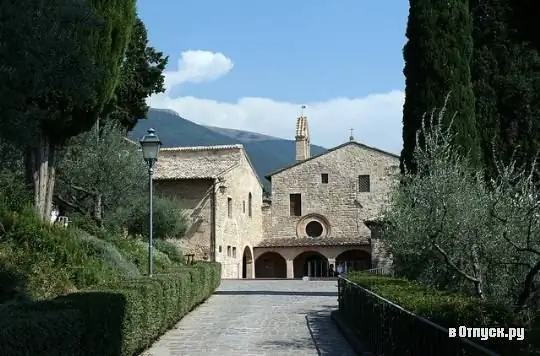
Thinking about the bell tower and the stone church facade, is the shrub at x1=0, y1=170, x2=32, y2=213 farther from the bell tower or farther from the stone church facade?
the bell tower

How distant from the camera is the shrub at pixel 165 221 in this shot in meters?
25.8

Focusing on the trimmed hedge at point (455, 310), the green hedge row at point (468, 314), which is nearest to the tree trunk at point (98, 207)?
the trimmed hedge at point (455, 310)

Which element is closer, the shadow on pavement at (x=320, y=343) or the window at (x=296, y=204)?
the shadow on pavement at (x=320, y=343)

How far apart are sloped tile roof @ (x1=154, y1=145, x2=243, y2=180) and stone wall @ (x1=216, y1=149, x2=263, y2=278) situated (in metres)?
0.54

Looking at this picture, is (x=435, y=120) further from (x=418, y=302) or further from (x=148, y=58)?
(x=148, y=58)

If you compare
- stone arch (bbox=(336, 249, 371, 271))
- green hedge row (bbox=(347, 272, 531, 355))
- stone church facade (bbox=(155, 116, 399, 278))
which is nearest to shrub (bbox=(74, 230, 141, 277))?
green hedge row (bbox=(347, 272, 531, 355))

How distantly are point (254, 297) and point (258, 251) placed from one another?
2217 cm

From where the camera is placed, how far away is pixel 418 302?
6727 millimetres

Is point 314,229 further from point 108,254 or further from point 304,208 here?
point 108,254

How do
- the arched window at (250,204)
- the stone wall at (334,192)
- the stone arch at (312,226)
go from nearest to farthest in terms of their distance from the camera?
the arched window at (250,204) → the stone wall at (334,192) → the stone arch at (312,226)

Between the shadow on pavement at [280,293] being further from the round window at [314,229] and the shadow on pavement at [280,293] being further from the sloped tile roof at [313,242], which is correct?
the round window at [314,229]

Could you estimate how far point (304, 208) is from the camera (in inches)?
1662

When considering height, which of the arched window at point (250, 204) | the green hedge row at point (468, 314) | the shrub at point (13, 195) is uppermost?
the arched window at point (250, 204)

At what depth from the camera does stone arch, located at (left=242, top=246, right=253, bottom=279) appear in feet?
133
